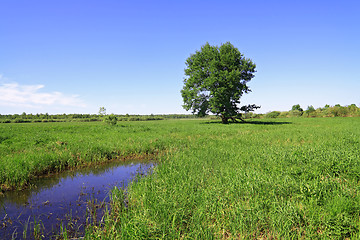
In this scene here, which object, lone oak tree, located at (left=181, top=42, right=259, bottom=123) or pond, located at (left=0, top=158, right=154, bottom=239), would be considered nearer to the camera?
pond, located at (left=0, top=158, right=154, bottom=239)

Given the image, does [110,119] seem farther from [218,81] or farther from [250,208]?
[250,208]

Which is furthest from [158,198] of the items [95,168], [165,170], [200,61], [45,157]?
[200,61]

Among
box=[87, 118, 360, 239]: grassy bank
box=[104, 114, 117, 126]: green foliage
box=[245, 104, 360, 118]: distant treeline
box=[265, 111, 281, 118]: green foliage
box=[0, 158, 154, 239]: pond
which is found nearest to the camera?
box=[87, 118, 360, 239]: grassy bank

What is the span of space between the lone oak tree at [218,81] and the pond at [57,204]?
27476 millimetres

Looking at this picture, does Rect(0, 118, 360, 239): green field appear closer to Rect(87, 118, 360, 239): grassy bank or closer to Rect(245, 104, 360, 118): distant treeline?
Rect(87, 118, 360, 239): grassy bank

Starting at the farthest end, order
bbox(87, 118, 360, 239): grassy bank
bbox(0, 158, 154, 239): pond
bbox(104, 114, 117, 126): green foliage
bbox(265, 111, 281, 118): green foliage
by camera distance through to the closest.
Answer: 1. bbox(265, 111, 281, 118): green foliage
2. bbox(104, 114, 117, 126): green foliage
3. bbox(0, 158, 154, 239): pond
4. bbox(87, 118, 360, 239): grassy bank

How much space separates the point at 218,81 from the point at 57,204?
1231 inches

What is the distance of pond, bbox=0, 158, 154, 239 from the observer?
4545 mm

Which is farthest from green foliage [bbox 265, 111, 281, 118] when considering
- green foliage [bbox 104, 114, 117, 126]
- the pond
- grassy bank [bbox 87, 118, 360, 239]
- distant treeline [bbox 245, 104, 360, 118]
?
the pond

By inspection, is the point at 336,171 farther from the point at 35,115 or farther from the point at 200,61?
the point at 35,115

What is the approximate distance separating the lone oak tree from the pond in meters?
27.5

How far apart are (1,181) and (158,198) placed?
667 centimetres

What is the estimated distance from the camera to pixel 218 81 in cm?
3356

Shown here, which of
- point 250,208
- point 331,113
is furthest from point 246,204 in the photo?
point 331,113
